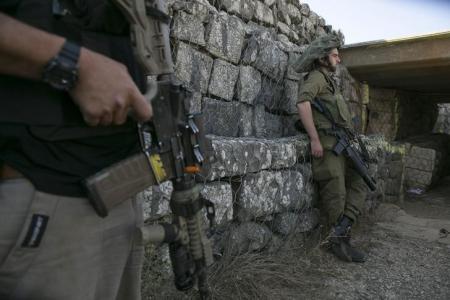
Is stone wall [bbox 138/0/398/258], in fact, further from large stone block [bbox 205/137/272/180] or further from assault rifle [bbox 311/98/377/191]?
assault rifle [bbox 311/98/377/191]

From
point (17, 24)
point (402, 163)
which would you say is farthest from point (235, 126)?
point (402, 163)

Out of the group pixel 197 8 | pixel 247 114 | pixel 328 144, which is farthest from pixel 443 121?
pixel 197 8

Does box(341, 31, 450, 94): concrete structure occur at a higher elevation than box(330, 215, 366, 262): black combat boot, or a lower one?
higher

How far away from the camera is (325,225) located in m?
3.77

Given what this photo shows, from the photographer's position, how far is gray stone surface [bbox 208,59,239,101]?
10.1ft

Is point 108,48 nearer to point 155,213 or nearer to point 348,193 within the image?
point 155,213

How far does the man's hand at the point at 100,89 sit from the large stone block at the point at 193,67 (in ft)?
6.27

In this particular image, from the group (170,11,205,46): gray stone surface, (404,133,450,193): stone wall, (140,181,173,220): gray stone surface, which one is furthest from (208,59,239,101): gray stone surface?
(404,133,450,193): stone wall

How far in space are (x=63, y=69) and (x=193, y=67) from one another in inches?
83.9

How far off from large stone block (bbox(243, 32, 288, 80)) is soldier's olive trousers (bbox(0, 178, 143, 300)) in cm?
264

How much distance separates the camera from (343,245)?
138 inches

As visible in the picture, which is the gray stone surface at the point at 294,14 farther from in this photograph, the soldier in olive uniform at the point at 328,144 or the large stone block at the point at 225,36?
the large stone block at the point at 225,36

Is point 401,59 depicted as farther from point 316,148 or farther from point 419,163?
point 419,163

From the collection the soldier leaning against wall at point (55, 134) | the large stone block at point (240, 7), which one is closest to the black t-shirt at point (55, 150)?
the soldier leaning against wall at point (55, 134)
